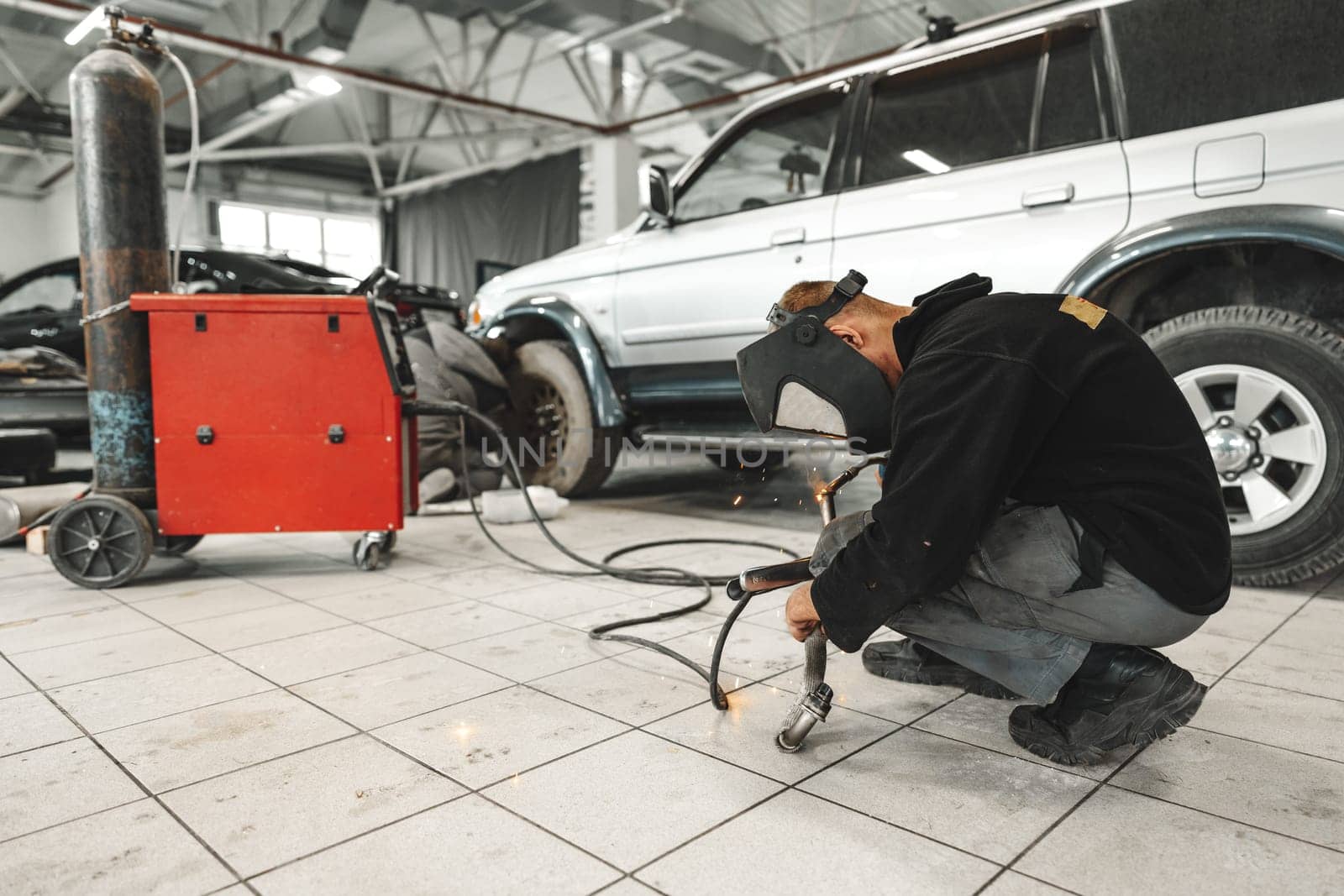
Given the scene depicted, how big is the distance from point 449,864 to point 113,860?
514 millimetres

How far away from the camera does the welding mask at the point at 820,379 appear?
1.61 m

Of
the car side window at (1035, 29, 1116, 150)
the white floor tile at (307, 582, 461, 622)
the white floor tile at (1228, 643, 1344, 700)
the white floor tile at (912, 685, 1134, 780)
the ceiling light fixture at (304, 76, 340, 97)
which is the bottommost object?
the white floor tile at (912, 685, 1134, 780)

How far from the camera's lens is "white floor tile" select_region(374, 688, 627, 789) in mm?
1674

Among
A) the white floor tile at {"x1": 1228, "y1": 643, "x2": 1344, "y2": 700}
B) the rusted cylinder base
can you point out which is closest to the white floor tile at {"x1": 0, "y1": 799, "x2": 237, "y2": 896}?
the rusted cylinder base

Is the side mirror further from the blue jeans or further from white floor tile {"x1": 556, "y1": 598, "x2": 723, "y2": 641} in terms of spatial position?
the blue jeans

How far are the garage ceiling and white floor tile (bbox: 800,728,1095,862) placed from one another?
740cm

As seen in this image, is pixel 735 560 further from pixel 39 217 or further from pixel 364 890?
pixel 39 217

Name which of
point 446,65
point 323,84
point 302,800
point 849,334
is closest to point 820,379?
point 849,334

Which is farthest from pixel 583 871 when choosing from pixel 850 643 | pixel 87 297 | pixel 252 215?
pixel 252 215

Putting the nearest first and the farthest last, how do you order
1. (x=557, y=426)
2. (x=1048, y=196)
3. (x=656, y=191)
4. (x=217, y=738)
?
(x=217, y=738)
(x=1048, y=196)
(x=656, y=191)
(x=557, y=426)

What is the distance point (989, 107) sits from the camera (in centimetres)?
338

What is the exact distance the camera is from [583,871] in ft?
4.28

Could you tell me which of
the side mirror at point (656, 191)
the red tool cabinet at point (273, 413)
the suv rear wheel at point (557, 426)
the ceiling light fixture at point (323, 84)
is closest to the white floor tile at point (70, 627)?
the red tool cabinet at point (273, 413)

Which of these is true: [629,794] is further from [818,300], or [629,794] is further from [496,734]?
[818,300]
